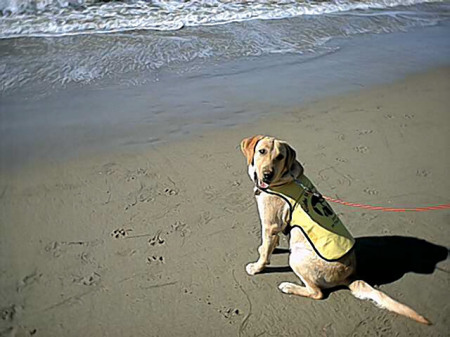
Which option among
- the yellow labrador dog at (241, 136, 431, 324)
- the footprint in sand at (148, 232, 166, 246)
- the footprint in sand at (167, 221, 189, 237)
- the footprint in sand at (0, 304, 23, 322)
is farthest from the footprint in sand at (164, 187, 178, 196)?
the footprint in sand at (0, 304, 23, 322)

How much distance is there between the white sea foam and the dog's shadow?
6934 millimetres

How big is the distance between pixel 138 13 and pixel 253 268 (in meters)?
8.34

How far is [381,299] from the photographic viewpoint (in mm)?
3441

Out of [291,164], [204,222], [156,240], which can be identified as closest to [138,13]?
[204,222]

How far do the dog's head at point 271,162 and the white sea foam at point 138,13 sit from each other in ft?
22.3

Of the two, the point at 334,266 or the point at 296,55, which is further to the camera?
the point at 296,55

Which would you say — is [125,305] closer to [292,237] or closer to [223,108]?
[292,237]

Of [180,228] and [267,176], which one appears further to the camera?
[180,228]

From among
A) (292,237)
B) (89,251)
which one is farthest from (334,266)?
(89,251)

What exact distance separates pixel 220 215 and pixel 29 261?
172cm

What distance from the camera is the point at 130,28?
9.84 meters

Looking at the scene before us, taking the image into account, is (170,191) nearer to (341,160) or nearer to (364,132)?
(341,160)

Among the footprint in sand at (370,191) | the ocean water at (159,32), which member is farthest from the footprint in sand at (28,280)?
the ocean water at (159,32)

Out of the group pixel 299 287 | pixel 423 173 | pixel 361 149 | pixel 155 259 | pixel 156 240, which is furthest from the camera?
pixel 361 149
